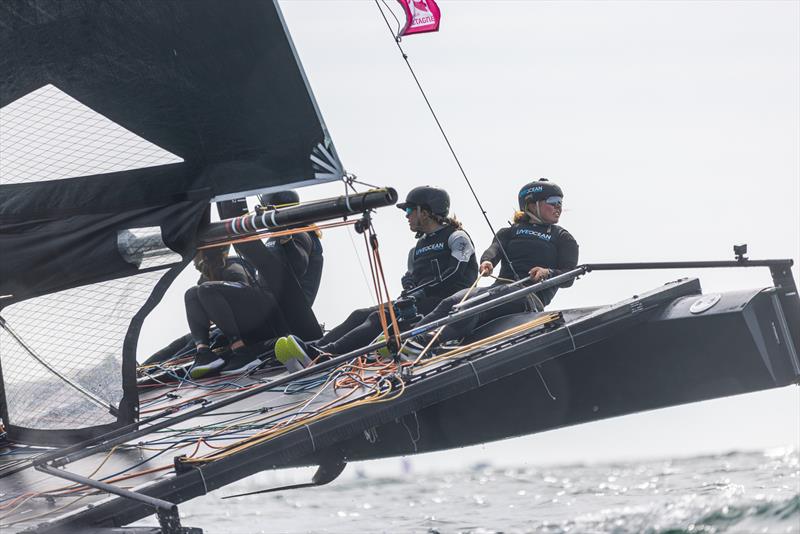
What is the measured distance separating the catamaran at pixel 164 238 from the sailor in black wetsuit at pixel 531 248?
2.37ft

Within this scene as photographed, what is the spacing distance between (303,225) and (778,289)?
7.54 feet

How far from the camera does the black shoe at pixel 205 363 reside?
704 centimetres

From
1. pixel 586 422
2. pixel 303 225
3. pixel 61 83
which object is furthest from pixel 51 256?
Result: pixel 586 422

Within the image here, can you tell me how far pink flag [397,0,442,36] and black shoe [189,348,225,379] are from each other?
8.02ft

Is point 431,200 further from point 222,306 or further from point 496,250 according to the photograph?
point 222,306

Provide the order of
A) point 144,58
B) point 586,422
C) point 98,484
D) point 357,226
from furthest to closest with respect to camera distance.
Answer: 1. point 586,422
2. point 144,58
3. point 357,226
4. point 98,484

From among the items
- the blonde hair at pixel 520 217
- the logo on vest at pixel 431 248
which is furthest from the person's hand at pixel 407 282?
the blonde hair at pixel 520 217

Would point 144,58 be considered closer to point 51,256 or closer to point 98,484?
point 51,256

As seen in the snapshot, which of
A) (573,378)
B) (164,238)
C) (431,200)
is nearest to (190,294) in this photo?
(431,200)

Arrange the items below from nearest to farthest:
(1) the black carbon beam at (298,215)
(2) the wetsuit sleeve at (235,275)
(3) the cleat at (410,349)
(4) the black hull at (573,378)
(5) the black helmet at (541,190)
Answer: (4) the black hull at (573,378) → (1) the black carbon beam at (298,215) → (3) the cleat at (410,349) → (5) the black helmet at (541,190) → (2) the wetsuit sleeve at (235,275)

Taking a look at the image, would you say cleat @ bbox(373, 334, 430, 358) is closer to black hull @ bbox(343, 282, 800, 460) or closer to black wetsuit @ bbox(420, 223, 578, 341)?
black wetsuit @ bbox(420, 223, 578, 341)

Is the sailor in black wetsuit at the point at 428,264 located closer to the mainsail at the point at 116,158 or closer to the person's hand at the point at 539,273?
the person's hand at the point at 539,273

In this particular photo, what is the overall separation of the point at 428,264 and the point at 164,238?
2.02m

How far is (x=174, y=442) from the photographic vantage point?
17.4 ft
